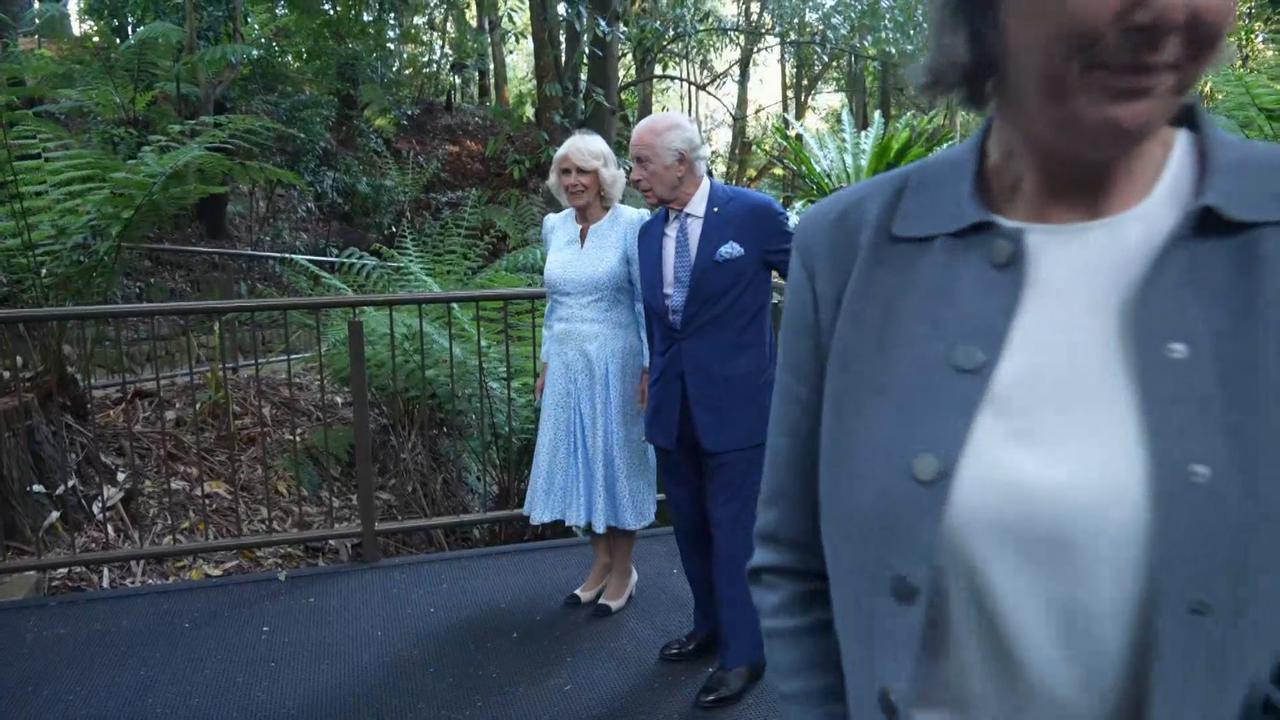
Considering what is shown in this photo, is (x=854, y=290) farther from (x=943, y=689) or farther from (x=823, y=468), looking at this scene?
(x=943, y=689)

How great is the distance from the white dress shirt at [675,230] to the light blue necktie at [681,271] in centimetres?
1

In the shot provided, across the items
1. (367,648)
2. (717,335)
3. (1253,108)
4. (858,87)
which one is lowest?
(367,648)

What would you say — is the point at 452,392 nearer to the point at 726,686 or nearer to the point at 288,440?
the point at 288,440

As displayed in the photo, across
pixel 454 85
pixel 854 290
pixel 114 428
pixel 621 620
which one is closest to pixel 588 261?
pixel 621 620

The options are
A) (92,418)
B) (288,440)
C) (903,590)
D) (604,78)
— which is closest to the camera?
(903,590)

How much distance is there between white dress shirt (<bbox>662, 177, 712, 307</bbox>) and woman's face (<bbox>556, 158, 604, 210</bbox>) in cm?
53

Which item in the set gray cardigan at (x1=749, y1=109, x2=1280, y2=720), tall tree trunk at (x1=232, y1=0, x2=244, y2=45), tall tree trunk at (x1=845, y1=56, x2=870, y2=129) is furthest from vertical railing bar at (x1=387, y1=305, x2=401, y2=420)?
tall tree trunk at (x1=232, y1=0, x2=244, y2=45)

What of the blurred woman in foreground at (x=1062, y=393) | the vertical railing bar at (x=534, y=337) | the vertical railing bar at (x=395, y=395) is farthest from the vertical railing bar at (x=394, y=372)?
A: the blurred woman in foreground at (x=1062, y=393)

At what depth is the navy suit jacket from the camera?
336 centimetres

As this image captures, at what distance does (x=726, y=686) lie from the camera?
11.3ft

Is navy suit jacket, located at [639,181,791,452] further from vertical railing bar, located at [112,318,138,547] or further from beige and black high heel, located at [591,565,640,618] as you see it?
vertical railing bar, located at [112,318,138,547]

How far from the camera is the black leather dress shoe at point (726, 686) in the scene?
3.43m

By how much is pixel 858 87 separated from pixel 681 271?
16.1 metres

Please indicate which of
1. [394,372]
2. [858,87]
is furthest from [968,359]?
[858,87]
